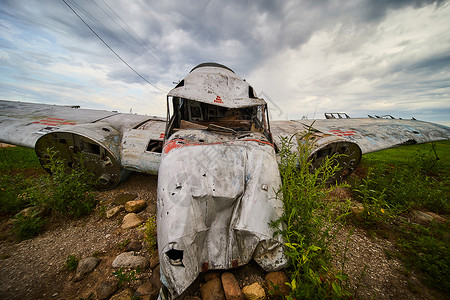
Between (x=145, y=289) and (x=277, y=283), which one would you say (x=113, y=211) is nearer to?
(x=145, y=289)

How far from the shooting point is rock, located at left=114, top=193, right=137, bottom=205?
159 inches

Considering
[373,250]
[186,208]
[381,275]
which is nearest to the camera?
[186,208]

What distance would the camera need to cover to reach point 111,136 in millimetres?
4496

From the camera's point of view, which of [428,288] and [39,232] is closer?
[428,288]

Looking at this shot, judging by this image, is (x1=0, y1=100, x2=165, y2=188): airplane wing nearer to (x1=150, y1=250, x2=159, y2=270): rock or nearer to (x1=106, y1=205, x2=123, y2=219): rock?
(x1=106, y1=205, x2=123, y2=219): rock

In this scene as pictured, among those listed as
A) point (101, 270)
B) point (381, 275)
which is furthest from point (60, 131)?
point (381, 275)

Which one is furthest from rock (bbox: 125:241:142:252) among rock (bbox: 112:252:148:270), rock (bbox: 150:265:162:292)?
rock (bbox: 150:265:162:292)

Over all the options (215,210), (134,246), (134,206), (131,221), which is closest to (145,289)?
(134,246)

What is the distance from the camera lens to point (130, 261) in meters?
2.39

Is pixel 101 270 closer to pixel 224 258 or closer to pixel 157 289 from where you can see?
pixel 157 289

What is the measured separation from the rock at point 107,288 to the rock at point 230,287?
4.68ft

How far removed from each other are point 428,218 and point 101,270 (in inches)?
249

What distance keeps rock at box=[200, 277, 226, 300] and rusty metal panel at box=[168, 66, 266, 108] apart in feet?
9.48

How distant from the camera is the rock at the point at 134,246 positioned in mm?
2654
